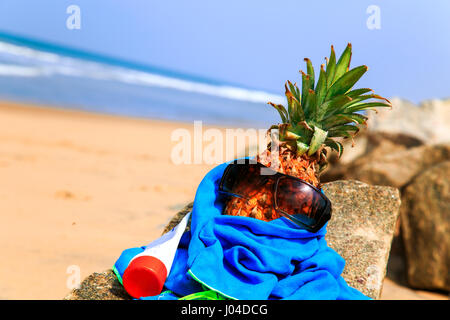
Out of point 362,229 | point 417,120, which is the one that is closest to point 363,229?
point 362,229

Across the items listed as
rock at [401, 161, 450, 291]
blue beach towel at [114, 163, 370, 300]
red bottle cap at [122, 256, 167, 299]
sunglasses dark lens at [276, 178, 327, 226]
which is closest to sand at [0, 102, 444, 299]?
rock at [401, 161, 450, 291]

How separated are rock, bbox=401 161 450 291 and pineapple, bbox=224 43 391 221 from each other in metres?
2.87

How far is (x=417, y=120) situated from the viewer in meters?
8.78

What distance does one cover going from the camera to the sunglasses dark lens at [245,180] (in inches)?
106

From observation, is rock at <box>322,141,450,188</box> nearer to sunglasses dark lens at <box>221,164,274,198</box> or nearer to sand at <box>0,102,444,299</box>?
sand at <box>0,102,444,299</box>

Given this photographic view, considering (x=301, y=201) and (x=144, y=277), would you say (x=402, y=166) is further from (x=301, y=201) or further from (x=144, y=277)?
(x=144, y=277)

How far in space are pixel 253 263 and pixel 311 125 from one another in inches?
38.4

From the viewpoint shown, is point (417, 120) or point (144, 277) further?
point (417, 120)

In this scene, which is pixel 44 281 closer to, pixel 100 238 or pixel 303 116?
pixel 100 238

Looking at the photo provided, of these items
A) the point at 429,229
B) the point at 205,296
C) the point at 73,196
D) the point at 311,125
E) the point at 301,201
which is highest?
the point at 311,125

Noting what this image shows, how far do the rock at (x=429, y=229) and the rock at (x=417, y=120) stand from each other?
2645mm

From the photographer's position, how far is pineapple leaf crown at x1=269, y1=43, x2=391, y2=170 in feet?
8.83

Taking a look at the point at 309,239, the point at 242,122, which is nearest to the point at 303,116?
→ the point at 309,239
